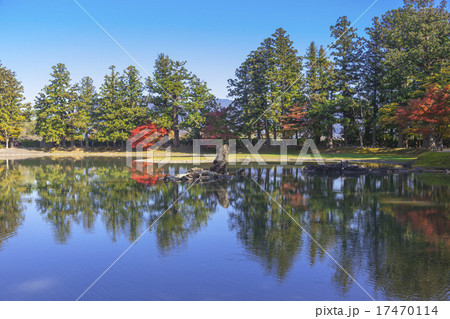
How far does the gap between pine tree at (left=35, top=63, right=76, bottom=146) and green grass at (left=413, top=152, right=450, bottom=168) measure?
4347 centimetres

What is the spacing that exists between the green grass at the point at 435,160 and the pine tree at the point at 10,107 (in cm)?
4853

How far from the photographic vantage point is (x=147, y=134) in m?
48.5

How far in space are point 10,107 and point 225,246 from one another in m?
55.1

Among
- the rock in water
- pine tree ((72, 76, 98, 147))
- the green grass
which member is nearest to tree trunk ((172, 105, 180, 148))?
pine tree ((72, 76, 98, 147))

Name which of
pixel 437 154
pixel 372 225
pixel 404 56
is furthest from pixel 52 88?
pixel 372 225

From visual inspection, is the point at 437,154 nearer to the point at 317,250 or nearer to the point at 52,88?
the point at 317,250

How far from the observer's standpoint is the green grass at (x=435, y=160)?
2294 centimetres

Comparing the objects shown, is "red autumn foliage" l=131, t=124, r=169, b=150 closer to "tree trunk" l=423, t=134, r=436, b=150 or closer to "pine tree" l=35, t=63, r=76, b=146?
"pine tree" l=35, t=63, r=76, b=146

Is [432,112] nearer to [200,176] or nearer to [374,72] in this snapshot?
[374,72]

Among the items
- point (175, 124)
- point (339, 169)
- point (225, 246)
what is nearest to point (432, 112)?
point (339, 169)

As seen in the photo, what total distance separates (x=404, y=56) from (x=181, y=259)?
35.0m

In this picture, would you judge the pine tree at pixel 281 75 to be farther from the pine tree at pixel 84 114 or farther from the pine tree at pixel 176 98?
the pine tree at pixel 84 114

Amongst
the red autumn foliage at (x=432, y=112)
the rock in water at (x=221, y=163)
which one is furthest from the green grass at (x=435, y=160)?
the rock in water at (x=221, y=163)
